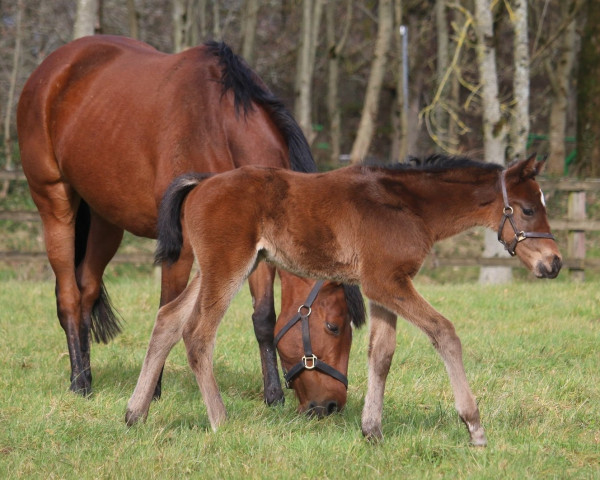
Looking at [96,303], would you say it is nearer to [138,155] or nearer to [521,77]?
[138,155]

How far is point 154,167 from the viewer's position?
5.91m

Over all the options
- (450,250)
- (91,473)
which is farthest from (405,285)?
(450,250)

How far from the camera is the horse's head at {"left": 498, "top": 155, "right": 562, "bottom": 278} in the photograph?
14.7 feet

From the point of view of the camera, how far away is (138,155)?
236 inches

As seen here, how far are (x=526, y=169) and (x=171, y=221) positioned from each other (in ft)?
6.34

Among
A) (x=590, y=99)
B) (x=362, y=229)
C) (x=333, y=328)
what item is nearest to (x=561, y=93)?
(x=590, y=99)

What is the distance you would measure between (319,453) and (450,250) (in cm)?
1252

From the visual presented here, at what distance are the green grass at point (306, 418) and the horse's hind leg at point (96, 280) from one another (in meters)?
0.29

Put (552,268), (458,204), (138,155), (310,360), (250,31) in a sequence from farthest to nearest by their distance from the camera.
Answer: (250,31)
(138,155)
(310,360)
(458,204)
(552,268)

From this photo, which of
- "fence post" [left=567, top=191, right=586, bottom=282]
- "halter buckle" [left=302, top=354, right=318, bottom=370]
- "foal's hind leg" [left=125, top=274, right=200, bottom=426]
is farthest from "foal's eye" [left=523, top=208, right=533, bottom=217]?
"fence post" [left=567, top=191, right=586, bottom=282]

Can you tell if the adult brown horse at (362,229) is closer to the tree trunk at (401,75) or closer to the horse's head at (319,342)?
the horse's head at (319,342)

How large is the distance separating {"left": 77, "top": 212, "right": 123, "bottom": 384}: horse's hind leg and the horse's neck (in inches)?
125

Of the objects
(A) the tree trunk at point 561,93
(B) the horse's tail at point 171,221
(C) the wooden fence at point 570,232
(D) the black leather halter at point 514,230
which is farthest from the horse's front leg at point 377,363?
(A) the tree trunk at point 561,93

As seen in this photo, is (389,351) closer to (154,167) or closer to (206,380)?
(206,380)
